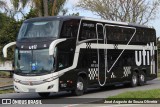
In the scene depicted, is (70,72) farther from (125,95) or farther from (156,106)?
(156,106)

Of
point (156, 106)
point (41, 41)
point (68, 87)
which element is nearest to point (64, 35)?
point (41, 41)

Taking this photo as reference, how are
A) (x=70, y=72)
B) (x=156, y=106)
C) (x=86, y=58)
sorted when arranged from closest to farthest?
(x=156, y=106) → (x=70, y=72) → (x=86, y=58)

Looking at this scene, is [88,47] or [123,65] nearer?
[88,47]

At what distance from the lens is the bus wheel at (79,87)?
2145 cm

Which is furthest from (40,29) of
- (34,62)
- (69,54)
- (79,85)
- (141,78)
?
(141,78)

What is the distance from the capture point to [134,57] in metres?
27.5

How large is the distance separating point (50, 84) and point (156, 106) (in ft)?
22.5

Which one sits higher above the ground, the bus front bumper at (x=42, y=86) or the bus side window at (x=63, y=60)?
the bus side window at (x=63, y=60)

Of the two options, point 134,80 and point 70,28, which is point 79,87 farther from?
point 134,80

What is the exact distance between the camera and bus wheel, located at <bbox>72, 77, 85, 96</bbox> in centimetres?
2145

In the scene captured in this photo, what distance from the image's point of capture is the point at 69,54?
Result: 21031 mm

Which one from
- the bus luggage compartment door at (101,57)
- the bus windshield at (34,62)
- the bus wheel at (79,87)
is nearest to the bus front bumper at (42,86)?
the bus windshield at (34,62)

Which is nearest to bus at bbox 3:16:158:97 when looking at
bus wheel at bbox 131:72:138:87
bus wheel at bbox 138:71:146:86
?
bus wheel at bbox 131:72:138:87

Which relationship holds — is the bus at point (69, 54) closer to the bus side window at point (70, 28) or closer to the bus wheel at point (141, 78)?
the bus side window at point (70, 28)
